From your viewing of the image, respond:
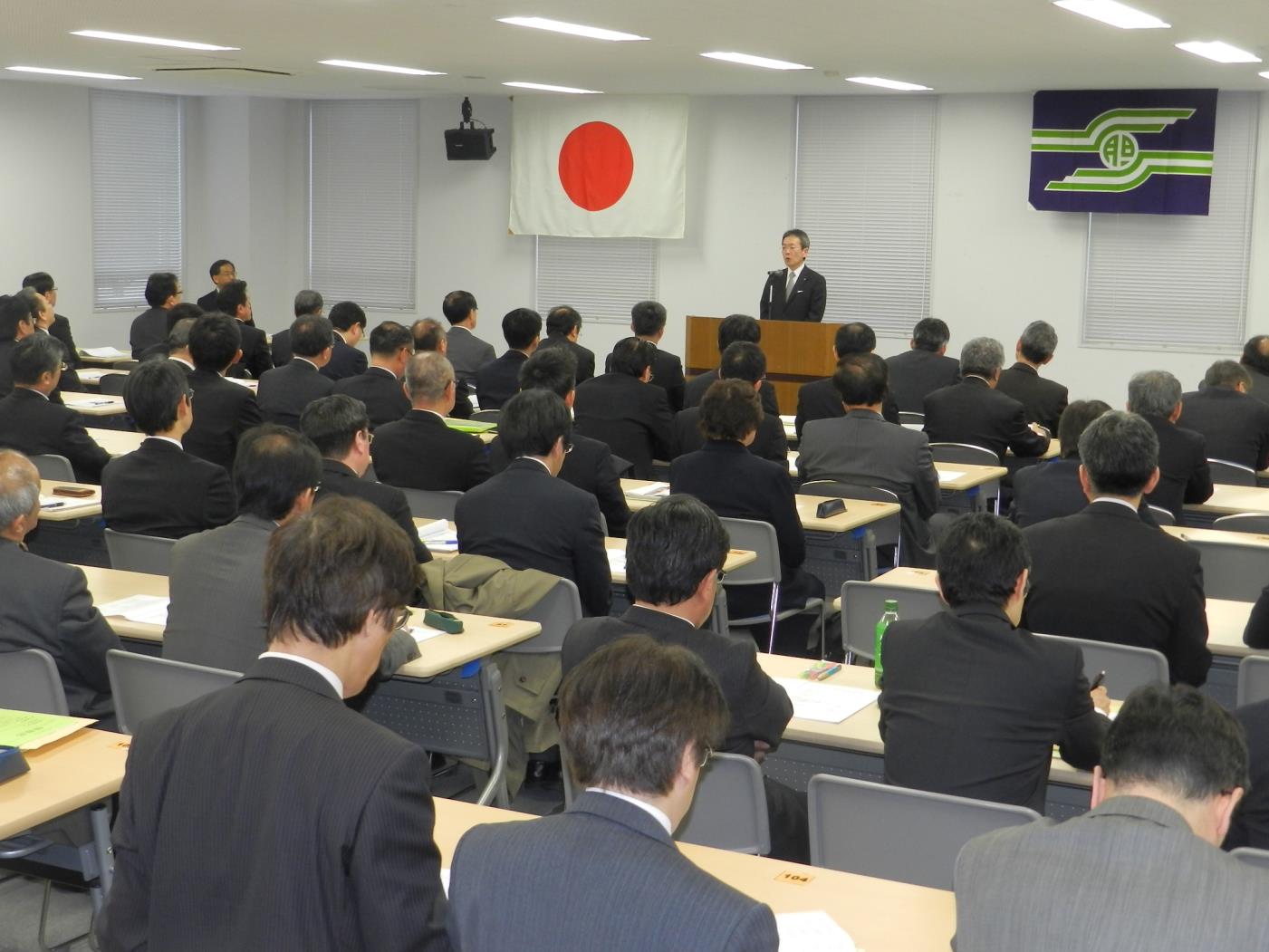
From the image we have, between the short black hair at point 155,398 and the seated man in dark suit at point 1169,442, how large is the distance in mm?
3888

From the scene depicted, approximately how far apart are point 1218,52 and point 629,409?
4.48 m

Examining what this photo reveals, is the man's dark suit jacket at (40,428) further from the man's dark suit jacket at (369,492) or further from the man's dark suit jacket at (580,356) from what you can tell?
the man's dark suit jacket at (580,356)

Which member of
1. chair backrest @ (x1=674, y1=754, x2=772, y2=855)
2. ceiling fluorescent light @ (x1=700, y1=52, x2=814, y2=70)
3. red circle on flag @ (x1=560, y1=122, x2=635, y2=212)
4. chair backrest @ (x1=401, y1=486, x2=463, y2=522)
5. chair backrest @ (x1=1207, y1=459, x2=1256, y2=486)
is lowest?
chair backrest @ (x1=674, y1=754, x2=772, y2=855)

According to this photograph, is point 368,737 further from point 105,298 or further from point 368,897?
point 105,298

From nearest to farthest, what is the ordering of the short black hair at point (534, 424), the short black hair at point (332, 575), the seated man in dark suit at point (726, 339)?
the short black hair at point (332, 575), the short black hair at point (534, 424), the seated man in dark suit at point (726, 339)

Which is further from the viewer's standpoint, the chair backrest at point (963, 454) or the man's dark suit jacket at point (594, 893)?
the chair backrest at point (963, 454)

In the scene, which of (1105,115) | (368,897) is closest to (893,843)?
(368,897)

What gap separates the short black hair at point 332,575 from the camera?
2.02 meters

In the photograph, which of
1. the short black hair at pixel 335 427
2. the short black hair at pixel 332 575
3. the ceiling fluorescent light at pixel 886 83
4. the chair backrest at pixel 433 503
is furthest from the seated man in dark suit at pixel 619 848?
the ceiling fluorescent light at pixel 886 83

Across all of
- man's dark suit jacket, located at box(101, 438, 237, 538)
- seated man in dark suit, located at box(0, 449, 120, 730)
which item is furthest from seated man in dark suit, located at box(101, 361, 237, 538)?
seated man in dark suit, located at box(0, 449, 120, 730)

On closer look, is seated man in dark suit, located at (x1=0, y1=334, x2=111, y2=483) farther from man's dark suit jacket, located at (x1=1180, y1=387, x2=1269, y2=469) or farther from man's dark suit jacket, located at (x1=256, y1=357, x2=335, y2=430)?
man's dark suit jacket, located at (x1=1180, y1=387, x2=1269, y2=469)

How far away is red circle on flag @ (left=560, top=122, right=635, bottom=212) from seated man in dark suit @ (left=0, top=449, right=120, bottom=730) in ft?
33.2

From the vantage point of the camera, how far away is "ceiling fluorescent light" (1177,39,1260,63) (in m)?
8.58

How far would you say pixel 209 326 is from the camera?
7297 millimetres
